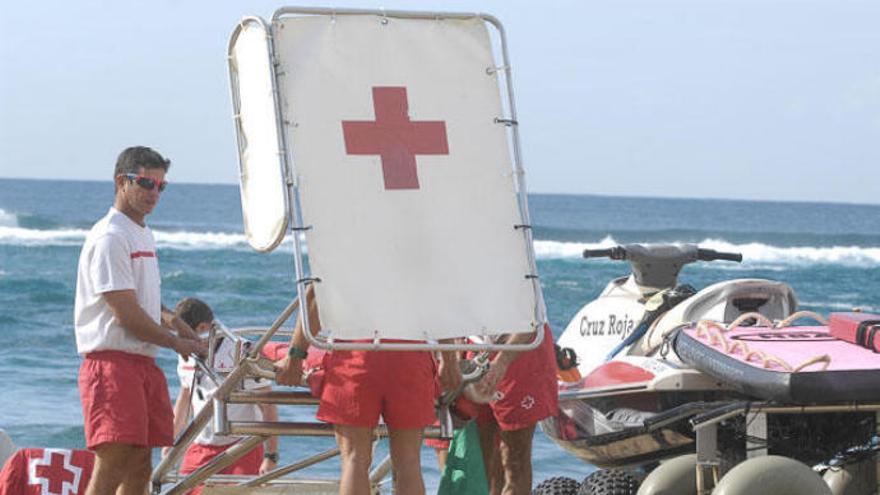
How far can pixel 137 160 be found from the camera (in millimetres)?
6016

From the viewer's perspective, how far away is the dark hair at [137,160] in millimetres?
6016

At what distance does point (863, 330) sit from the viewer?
624 cm

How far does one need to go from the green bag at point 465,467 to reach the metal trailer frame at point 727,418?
2.77 feet

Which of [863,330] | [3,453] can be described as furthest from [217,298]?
[863,330]

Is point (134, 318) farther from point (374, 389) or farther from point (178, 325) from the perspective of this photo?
point (374, 389)

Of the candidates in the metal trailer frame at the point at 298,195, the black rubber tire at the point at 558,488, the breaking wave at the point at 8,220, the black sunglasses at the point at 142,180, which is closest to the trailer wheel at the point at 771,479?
the metal trailer frame at the point at 298,195

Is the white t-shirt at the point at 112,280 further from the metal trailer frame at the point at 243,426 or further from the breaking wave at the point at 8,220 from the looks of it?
the breaking wave at the point at 8,220

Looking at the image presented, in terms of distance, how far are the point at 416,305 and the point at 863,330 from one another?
1.91 metres

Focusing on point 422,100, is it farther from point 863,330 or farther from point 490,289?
point 863,330

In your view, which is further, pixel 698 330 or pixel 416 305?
pixel 698 330

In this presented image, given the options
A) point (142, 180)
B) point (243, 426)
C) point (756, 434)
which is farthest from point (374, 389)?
point (756, 434)

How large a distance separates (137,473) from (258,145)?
1.41 metres

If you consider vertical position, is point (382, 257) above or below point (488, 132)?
below

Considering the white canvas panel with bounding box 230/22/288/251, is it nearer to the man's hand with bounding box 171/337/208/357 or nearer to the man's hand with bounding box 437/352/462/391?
the man's hand with bounding box 171/337/208/357
